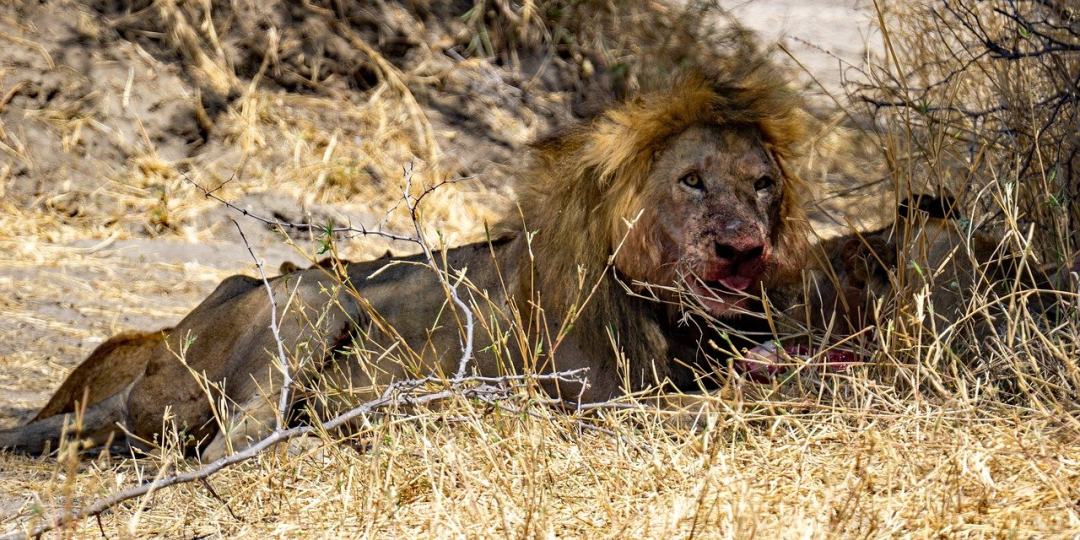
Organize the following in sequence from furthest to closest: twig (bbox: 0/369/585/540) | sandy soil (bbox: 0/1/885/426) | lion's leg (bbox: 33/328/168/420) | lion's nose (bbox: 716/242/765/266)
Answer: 1. sandy soil (bbox: 0/1/885/426)
2. lion's leg (bbox: 33/328/168/420)
3. lion's nose (bbox: 716/242/765/266)
4. twig (bbox: 0/369/585/540)

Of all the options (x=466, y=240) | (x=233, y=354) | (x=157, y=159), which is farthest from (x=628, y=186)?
(x=157, y=159)

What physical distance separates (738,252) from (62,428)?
2393 millimetres

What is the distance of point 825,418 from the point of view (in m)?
3.30

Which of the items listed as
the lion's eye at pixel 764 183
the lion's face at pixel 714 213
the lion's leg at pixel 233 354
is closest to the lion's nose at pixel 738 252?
the lion's face at pixel 714 213

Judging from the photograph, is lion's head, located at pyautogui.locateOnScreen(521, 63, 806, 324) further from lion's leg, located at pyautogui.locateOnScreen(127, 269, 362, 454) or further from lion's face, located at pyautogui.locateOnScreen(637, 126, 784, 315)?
lion's leg, located at pyautogui.locateOnScreen(127, 269, 362, 454)

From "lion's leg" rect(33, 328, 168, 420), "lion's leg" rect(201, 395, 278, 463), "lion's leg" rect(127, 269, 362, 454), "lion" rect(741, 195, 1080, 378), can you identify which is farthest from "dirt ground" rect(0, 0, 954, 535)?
"lion" rect(741, 195, 1080, 378)

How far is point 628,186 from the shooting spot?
409 cm

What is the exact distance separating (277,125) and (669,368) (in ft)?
17.7

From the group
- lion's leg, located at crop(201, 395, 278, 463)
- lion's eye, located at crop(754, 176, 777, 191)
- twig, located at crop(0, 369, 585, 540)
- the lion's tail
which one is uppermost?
lion's eye, located at crop(754, 176, 777, 191)

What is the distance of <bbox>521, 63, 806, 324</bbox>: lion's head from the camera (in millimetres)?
3908

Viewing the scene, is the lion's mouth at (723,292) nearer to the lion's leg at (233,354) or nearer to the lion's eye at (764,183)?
the lion's eye at (764,183)

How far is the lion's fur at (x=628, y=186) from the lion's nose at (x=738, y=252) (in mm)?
214

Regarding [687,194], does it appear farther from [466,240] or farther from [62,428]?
[466,240]

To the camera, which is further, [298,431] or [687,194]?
[687,194]
